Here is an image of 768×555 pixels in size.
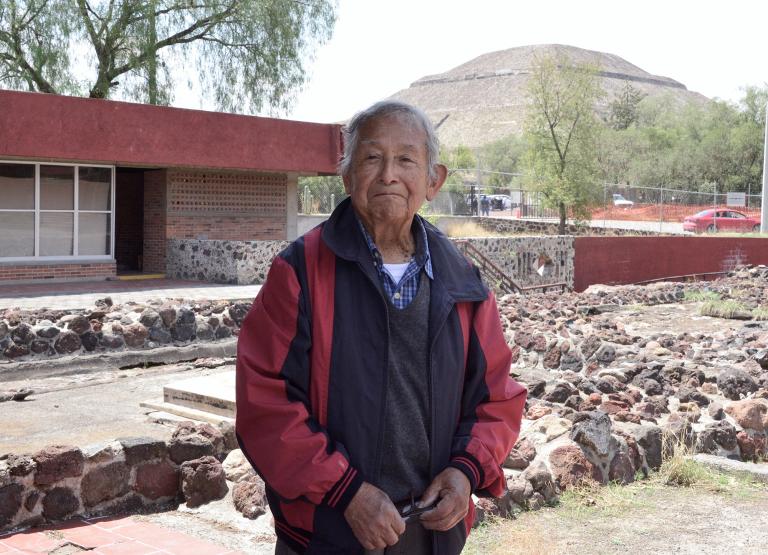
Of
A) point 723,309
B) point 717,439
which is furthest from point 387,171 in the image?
point 723,309

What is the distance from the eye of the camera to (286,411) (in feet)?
7.73

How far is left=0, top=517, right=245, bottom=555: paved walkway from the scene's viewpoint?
15.0ft

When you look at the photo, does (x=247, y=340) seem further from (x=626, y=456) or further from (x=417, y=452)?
(x=626, y=456)

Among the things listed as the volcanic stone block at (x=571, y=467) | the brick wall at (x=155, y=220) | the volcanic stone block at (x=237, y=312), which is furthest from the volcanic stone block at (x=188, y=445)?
the brick wall at (x=155, y=220)

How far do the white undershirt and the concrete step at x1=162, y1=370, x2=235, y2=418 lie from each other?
4702mm

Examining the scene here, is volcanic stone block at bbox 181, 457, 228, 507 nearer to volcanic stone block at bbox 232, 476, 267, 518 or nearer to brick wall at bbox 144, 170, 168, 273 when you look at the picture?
volcanic stone block at bbox 232, 476, 267, 518

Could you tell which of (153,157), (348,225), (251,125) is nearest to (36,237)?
(153,157)

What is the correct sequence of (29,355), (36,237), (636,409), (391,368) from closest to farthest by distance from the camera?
1. (391,368)
2. (636,409)
3. (29,355)
4. (36,237)

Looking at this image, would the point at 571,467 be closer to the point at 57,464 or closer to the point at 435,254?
the point at 57,464

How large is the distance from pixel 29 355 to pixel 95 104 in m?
7.67

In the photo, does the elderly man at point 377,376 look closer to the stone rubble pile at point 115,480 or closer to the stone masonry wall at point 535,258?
the stone rubble pile at point 115,480

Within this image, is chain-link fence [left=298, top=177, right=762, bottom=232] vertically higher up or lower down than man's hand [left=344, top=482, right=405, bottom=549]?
higher up

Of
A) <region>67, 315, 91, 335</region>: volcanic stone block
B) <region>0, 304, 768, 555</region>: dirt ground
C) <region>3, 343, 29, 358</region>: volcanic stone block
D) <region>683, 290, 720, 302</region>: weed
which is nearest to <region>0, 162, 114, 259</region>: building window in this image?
<region>67, 315, 91, 335</region>: volcanic stone block

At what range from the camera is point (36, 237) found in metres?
18.2
